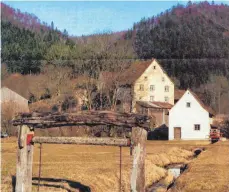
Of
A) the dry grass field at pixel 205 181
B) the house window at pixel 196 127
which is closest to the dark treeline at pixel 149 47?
the house window at pixel 196 127

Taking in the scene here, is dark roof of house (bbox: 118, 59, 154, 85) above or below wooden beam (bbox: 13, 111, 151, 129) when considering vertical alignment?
above

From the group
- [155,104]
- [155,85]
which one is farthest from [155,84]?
[155,104]

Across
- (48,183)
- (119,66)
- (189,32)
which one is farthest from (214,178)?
(189,32)

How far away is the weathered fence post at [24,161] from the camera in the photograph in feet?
34.9

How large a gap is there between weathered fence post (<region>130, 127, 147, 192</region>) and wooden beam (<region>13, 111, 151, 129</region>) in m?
0.22

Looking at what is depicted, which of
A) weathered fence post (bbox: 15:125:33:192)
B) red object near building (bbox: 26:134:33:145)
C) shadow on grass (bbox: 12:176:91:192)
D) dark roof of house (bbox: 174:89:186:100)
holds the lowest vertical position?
shadow on grass (bbox: 12:176:91:192)

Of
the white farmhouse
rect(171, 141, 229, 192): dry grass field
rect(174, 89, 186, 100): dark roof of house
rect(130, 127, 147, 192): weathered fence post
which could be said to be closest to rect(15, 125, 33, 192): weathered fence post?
rect(130, 127, 147, 192): weathered fence post

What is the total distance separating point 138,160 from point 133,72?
46.1 metres

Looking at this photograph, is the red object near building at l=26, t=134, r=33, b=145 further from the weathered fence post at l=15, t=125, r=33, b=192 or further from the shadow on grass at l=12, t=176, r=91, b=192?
the shadow on grass at l=12, t=176, r=91, b=192

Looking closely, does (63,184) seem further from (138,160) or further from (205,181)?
(205,181)

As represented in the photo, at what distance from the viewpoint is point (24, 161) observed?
10.7 m

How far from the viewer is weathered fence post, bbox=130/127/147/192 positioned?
9477 millimetres

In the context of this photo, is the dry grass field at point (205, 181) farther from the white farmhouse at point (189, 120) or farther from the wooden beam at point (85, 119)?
the white farmhouse at point (189, 120)

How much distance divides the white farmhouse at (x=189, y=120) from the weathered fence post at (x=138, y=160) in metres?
43.9
